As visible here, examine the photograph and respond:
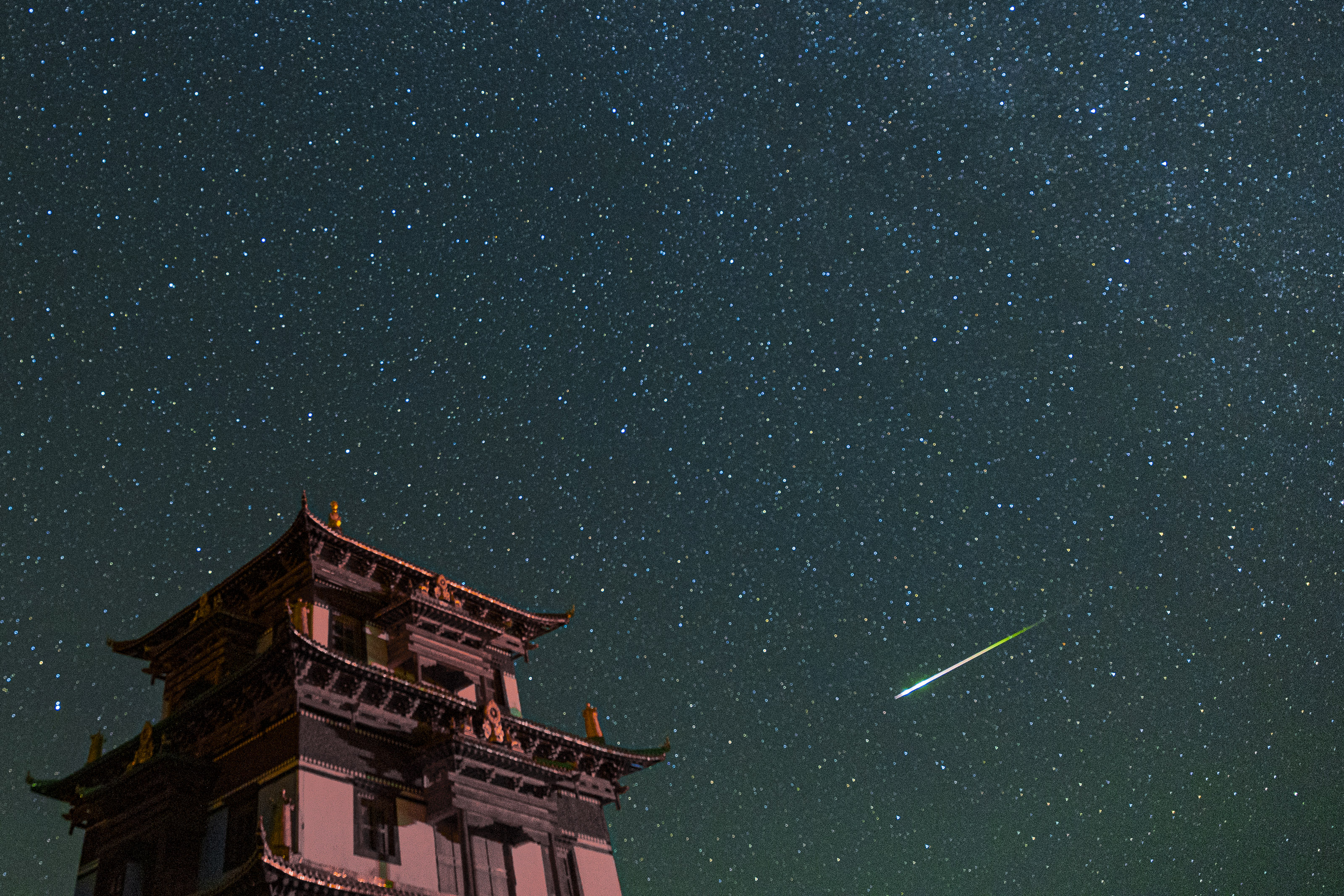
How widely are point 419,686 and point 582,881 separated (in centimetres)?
896

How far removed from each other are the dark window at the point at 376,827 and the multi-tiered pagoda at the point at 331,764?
0.05 metres

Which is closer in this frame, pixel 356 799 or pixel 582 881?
pixel 356 799

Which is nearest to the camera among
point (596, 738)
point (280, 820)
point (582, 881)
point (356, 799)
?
point (280, 820)

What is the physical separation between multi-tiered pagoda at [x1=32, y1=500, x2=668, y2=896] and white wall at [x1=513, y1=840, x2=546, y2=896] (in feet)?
0.20

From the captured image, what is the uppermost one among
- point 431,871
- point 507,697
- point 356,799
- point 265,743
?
point 507,697

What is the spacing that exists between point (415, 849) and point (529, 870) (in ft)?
13.3

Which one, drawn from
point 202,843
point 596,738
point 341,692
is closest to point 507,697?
point 596,738

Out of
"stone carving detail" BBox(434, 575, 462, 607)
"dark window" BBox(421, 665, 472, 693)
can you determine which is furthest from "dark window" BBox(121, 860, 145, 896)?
"stone carving detail" BBox(434, 575, 462, 607)

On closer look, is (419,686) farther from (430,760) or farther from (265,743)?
(265,743)

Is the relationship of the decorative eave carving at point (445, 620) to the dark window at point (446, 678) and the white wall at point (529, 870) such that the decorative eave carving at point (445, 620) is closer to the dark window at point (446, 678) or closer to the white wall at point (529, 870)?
the dark window at point (446, 678)

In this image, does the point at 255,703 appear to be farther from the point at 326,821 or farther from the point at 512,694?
the point at 512,694

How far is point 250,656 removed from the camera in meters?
33.9

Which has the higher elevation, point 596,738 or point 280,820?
point 596,738

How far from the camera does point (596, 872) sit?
33219mm
